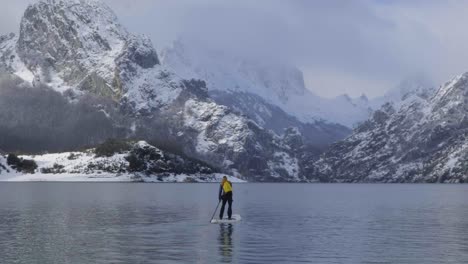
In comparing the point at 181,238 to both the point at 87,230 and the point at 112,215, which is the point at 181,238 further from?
the point at 112,215

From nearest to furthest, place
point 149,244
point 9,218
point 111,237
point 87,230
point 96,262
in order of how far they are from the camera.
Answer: point 96,262 < point 149,244 < point 111,237 < point 87,230 < point 9,218

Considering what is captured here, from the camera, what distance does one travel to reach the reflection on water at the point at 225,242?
52.3 meters

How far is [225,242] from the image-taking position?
203ft

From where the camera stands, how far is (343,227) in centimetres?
7919

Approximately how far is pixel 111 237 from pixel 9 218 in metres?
28.7

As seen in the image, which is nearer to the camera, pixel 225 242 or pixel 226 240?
pixel 225 242

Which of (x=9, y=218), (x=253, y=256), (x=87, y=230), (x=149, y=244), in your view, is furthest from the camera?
(x=9, y=218)

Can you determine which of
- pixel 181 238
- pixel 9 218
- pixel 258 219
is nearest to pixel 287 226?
pixel 258 219

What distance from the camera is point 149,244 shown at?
59312 mm

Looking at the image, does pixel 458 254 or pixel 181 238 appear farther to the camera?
pixel 181 238

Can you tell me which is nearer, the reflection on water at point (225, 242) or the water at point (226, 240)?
the water at point (226, 240)

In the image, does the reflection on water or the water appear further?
the reflection on water

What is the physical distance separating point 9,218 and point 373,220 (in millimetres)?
48387

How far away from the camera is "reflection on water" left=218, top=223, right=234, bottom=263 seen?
52291mm
